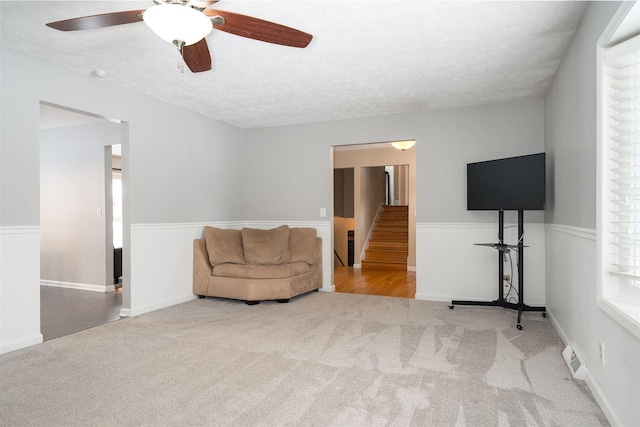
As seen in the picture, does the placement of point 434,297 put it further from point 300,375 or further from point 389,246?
point 389,246

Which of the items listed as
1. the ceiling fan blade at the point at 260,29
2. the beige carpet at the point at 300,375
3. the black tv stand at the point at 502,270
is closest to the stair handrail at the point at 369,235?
the black tv stand at the point at 502,270

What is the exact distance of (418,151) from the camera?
4.66 m

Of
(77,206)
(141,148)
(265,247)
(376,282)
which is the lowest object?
(376,282)

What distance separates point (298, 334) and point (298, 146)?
Answer: 2.87 m

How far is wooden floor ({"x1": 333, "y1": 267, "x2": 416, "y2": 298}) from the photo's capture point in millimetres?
5089

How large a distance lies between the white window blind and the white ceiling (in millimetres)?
637

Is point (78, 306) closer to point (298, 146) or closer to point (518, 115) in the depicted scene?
point (298, 146)

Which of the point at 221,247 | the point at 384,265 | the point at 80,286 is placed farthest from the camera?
the point at 384,265

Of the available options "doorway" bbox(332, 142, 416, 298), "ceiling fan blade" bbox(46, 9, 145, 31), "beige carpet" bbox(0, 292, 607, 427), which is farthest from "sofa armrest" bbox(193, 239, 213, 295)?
"ceiling fan blade" bbox(46, 9, 145, 31)

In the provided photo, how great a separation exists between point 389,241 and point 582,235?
5.79 metres

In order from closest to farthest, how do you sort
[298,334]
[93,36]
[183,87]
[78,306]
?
[93,36] < [298,334] < [183,87] < [78,306]

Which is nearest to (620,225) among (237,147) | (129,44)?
(129,44)

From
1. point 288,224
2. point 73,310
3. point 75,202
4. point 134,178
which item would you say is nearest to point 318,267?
point 288,224

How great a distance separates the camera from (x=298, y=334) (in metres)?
3.24
